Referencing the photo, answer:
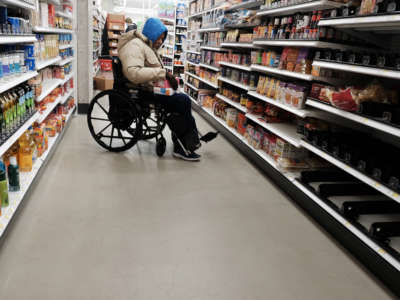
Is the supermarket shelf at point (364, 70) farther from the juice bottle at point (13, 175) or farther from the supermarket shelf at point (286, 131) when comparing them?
the juice bottle at point (13, 175)

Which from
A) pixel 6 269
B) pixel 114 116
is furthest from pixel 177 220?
pixel 114 116

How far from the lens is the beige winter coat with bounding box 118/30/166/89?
3.45 m

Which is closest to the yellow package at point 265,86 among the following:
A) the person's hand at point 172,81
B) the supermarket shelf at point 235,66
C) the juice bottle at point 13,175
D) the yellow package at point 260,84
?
the yellow package at point 260,84

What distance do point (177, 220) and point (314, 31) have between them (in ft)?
6.58

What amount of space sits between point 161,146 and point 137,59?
1054mm

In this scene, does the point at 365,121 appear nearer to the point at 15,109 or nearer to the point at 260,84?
the point at 260,84

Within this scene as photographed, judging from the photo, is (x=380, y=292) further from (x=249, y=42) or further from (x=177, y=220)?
(x=249, y=42)

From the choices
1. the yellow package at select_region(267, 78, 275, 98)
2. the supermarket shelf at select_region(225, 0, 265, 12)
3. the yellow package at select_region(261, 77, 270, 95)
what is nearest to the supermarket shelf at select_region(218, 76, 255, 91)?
the yellow package at select_region(261, 77, 270, 95)

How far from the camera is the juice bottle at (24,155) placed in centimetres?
274

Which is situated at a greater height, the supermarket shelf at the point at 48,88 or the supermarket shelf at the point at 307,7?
the supermarket shelf at the point at 307,7

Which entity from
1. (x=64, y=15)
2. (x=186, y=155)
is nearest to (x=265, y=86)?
A: (x=186, y=155)

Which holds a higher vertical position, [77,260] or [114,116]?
[114,116]

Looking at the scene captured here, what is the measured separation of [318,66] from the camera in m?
2.74

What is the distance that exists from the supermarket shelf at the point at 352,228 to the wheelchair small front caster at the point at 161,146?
1.68 m
